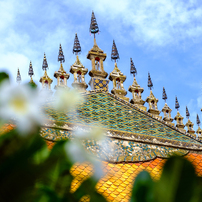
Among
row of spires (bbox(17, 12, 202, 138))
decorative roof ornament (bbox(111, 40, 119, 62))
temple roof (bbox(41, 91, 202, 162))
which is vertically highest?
decorative roof ornament (bbox(111, 40, 119, 62))

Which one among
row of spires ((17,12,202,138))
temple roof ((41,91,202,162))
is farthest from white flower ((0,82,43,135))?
row of spires ((17,12,202,138))

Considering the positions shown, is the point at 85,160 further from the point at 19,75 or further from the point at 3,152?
the point at 19,75

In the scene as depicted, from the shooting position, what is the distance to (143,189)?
1.37m

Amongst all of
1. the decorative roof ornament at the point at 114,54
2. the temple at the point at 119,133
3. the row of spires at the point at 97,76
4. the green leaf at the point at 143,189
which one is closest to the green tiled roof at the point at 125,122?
the temple at the point at 119,133

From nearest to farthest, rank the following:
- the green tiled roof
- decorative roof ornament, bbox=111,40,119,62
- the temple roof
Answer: the temple roof → the green tiled roof → decorative roof ornament, bbox=111,40,119,62

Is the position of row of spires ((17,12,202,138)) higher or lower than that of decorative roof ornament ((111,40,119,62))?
lower

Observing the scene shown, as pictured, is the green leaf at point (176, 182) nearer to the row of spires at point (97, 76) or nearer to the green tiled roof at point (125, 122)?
the green tiled roof at point (125, 122)

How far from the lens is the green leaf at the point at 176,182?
1.32 metres

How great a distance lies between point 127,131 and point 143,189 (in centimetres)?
668

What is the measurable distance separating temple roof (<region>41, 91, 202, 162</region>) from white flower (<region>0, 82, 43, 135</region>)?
5.24 m

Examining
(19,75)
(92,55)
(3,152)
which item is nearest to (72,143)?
(3,152)

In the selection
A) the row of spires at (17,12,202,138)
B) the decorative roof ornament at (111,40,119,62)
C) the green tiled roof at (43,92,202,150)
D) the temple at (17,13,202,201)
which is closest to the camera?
the temple at (17,13,202,201)

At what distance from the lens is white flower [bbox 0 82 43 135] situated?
125cm

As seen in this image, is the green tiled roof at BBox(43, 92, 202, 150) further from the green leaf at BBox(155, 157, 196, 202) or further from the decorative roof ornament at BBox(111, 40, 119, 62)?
the green leaf at BBox(155, 157, 196, 202)
